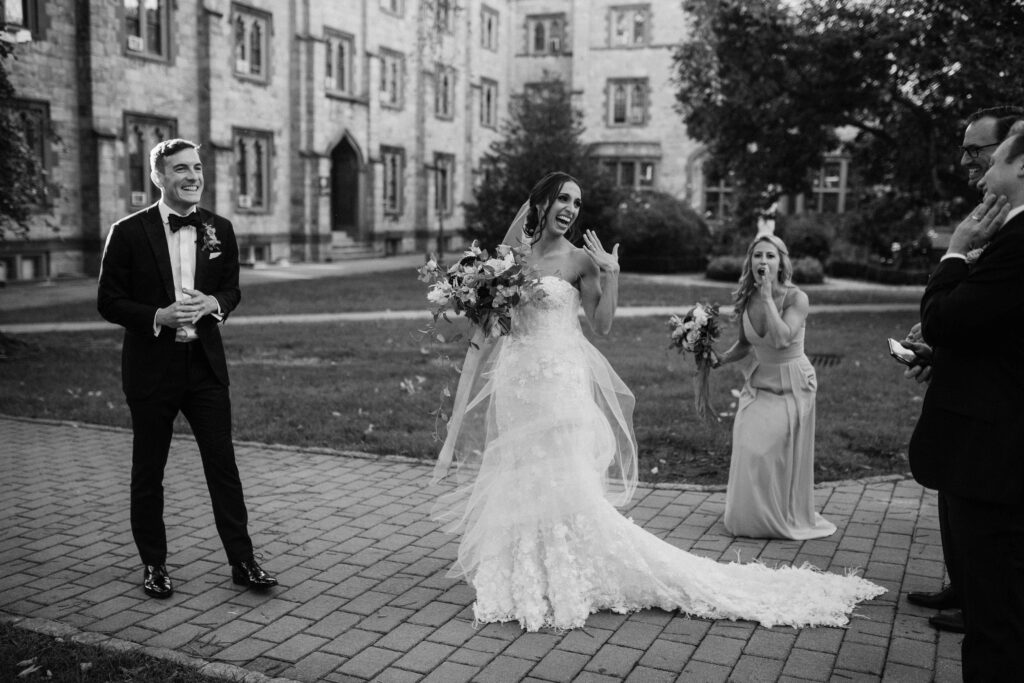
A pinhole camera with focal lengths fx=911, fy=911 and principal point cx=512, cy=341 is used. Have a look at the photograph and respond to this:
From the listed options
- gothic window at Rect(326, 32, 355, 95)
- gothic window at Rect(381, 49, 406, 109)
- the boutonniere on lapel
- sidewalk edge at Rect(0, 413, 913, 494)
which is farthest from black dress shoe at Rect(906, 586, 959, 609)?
gothic window at Rect(381, 49, 406, 109)

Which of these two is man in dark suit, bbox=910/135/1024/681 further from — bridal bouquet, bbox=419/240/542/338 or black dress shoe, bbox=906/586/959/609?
bridal bouquet, bbox=419/240/542/338

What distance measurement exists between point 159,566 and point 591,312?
9.75 feet

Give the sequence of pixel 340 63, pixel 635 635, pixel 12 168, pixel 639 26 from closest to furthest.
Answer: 1. pixel 635 635
2. pixel 12 168
3. pixel 340 63
4. pixel 639 26

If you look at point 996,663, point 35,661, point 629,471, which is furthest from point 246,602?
point 996,663

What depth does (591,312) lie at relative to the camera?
217 inches

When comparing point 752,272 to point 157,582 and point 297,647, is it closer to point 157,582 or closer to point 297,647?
point 297,647

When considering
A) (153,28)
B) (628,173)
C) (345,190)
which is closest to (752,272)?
(153,28)

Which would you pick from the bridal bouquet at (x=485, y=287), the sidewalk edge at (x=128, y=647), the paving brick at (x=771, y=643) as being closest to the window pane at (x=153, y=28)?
the bridal bouquet at (x=485, y=287)

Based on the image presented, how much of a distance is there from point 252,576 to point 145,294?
5.86ft

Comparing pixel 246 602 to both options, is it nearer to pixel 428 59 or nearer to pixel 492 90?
pixel 428 59

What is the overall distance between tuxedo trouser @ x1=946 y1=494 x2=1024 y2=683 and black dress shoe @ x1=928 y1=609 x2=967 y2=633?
4.06ft

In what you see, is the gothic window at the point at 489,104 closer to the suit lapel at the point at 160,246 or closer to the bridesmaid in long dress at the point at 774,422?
the bridesmaid in long dress at the point at 774,422

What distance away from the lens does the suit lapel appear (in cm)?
540

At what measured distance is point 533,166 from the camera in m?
29.7
